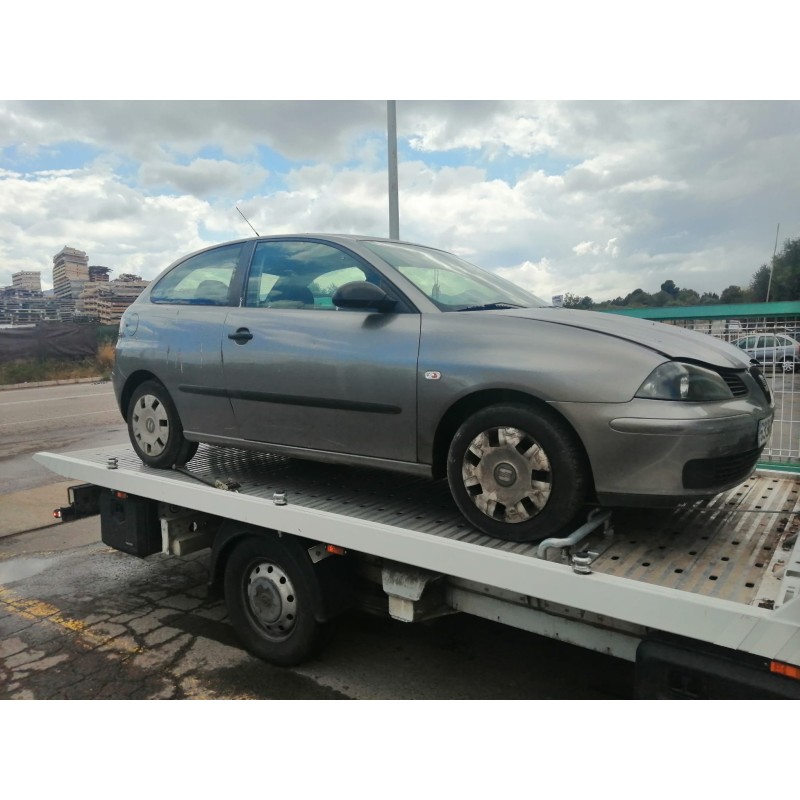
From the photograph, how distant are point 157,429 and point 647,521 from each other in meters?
2.95

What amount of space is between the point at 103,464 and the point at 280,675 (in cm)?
198

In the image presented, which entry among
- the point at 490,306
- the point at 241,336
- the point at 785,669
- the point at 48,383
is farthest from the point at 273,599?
the point at 48,383

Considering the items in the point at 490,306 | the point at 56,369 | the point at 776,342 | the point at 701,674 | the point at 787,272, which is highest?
the point at 787,272

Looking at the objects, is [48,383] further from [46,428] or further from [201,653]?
[201,653]

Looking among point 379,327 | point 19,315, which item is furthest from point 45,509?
point 19,315

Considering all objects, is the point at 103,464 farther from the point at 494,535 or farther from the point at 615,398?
the point at 615,398

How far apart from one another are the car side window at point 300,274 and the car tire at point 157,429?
0.94 m

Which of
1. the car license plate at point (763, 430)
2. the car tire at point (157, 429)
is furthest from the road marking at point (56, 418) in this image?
the car license plate at point (763, 430)

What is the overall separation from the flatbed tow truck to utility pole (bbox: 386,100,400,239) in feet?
12.8

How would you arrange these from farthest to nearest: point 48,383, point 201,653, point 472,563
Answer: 1. point 48,383
2. point 201,653
3. point 472,563

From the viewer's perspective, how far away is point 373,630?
401cm

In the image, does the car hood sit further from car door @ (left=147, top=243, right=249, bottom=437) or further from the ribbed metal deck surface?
car door @ (left=147, top=243, right=249, bottom=437)

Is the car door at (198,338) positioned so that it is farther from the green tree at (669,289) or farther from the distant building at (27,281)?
the distant building at (27,281)

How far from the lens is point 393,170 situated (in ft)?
24.0
